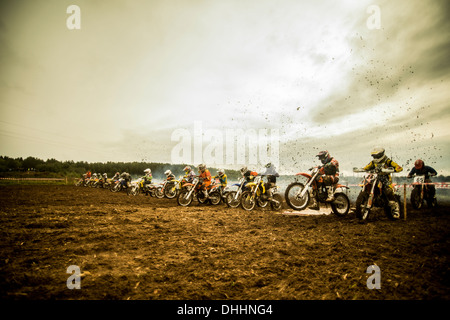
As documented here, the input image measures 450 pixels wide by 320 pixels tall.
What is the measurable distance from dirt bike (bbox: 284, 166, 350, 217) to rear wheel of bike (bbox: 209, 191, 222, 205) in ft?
17.4

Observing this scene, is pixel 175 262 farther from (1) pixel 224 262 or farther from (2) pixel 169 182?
(2) pixel 169 182

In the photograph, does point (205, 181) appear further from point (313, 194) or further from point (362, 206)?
point (362, 206)

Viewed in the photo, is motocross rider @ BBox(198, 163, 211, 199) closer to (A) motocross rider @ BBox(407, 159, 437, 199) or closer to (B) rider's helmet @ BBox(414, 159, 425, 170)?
(A) motocross rider @ BBox(407, 159, 437, 199)

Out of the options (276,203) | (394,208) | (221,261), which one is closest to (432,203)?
(394,208)

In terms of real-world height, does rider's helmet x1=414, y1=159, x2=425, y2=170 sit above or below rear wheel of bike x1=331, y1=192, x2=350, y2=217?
above

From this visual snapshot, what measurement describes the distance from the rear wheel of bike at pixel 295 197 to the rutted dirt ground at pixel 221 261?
168cm

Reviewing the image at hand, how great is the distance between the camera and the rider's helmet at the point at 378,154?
722cm

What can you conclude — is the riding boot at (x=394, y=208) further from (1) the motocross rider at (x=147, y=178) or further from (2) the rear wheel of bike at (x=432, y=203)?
(1) the motocross rider at (x=147, y=178)

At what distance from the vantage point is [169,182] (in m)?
15.5

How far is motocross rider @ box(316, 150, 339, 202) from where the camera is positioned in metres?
7.45

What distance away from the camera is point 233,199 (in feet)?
35.5

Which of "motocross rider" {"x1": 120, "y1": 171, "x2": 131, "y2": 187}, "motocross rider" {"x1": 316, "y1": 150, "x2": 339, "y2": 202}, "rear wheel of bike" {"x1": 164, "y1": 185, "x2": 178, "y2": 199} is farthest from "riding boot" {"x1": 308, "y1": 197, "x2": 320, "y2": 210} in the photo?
"motocross rider" {"x1": 120, "y1": 171, "x2": 131, "y2": 187}
